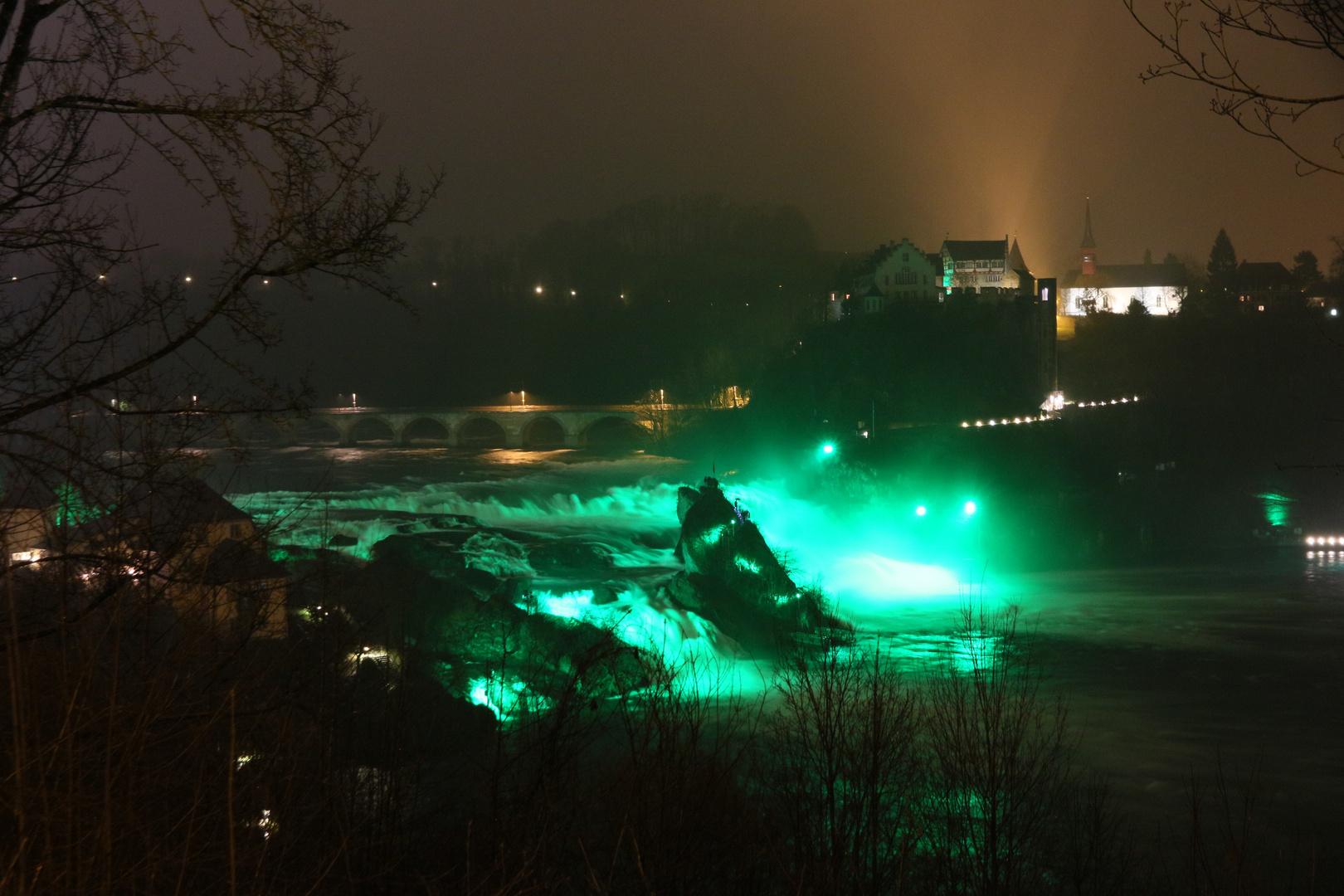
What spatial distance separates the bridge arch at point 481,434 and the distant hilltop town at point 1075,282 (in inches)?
970

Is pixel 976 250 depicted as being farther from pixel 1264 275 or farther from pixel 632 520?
pixel 632 520

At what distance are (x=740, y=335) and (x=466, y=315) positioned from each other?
26.6 m

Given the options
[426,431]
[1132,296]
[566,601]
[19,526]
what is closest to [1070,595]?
[566,601]

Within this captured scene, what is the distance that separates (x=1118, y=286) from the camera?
88.4 meters

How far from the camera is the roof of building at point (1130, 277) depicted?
88.4 metres

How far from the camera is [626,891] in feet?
20.9

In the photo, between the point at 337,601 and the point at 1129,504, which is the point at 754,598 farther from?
the point at 1129,504

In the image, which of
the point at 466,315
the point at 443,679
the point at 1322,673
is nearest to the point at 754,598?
the point at 443,679

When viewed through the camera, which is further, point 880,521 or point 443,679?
point 880,521

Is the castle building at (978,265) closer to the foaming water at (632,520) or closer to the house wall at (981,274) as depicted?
the house wall at (981,274)

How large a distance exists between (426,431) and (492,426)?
432 centimetres

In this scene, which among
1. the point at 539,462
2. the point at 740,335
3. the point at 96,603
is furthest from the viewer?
the point at 740,335

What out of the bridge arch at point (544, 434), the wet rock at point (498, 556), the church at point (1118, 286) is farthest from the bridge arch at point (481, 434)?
the church at point (1118, 286)

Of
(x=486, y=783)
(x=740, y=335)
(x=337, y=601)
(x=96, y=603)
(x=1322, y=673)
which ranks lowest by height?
(x=1322, y=673)
